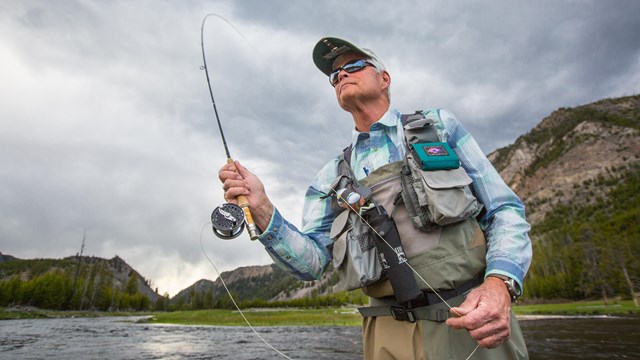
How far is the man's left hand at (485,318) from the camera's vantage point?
4.71ft

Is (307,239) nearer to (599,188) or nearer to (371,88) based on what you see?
(371,88)

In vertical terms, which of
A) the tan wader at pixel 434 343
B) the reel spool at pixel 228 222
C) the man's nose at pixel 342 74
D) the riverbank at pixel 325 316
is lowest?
the riverbank at pixel 325 316

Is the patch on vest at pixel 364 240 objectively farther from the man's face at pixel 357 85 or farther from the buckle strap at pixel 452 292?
the man's face at pixel 357 85

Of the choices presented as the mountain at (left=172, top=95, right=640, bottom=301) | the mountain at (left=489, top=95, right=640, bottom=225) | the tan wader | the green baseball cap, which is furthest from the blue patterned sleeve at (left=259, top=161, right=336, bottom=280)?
the mountain at (left=489, top=95, right=640, bottom=225)

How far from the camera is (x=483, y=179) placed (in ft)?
7.13

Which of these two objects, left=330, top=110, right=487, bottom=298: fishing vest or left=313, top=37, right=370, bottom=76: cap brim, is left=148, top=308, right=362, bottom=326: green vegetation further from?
left=330, top=110, right=487, bottom=298: fishing vest

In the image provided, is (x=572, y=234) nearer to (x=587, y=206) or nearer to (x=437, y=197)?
(x=587, y=206)

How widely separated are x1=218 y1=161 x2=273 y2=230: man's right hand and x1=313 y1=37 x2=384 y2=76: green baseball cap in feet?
4.49

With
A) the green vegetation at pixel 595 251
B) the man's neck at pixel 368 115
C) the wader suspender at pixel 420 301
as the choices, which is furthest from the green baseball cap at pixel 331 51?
the green vegetation at pixel 595 251

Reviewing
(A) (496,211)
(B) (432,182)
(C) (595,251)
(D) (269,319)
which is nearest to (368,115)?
(B) (432,182)

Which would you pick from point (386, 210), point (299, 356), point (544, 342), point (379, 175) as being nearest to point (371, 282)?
point (386, 210)

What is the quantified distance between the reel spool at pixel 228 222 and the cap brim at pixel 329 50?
160 cm

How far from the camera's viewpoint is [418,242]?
6.89 feet

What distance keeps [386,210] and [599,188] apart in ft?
601
